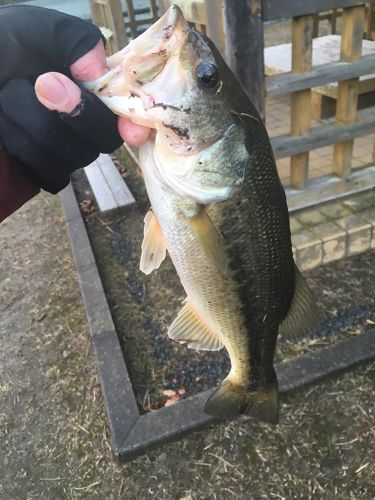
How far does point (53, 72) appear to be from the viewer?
5.01ft

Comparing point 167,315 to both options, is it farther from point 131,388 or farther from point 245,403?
point 245,403

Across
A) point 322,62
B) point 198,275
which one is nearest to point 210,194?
point 198,275

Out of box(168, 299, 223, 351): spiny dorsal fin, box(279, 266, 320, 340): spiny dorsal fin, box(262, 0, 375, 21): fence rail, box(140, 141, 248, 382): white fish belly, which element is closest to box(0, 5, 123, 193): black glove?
box(140, 141, 248, 382): white fish belly

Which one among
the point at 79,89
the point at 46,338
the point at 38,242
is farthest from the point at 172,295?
the point at 79,89

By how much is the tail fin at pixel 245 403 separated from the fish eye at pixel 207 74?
1.33 meters

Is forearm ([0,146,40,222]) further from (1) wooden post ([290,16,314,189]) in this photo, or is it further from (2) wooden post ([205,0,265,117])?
(1) wooden post ([290,16,314,189])

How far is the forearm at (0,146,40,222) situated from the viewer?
1868 millimetres

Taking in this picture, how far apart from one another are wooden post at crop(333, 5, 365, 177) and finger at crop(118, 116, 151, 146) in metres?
2.47

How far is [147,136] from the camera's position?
1666 millimetres

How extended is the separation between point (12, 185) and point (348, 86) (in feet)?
9.27

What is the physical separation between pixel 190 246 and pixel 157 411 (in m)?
1.67

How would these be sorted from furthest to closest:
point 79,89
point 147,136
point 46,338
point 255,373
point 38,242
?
point 38,242
point 46,338
point 255,373
point 147,136
point 79,89

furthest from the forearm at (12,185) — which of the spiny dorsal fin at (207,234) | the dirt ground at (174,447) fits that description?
the dirt ground at (174,447)

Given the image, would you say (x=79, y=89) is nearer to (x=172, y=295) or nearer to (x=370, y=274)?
(x=172, y=295)
